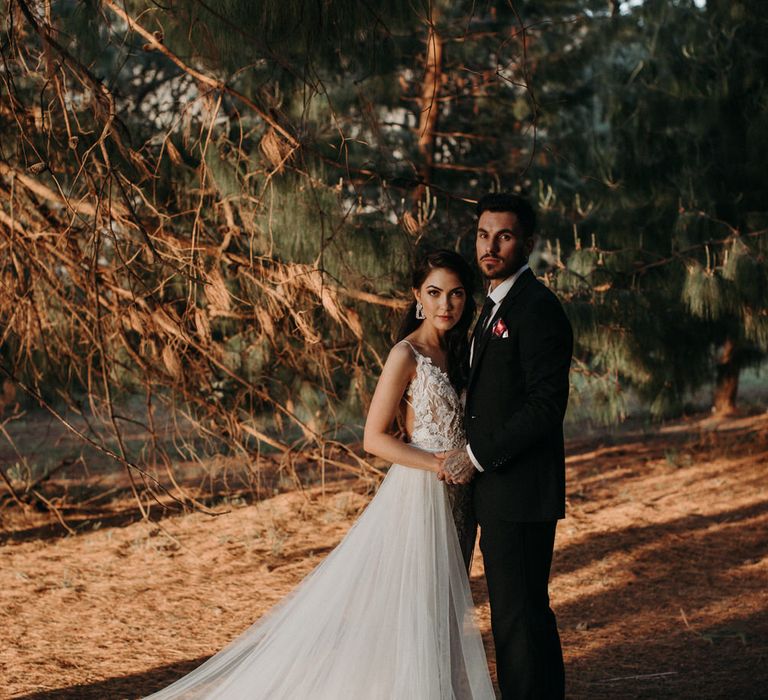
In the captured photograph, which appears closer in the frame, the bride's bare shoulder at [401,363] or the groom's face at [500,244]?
the groom's face at [500,244]

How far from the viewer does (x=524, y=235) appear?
120 inches

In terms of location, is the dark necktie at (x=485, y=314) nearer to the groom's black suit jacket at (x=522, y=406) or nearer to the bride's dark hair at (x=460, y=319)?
the groom's black suit jacket at (x=522, y=406)

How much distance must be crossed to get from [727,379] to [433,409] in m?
8.00

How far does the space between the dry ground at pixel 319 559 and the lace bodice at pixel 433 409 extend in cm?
125

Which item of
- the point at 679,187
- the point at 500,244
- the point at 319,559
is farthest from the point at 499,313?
the point at 679,187

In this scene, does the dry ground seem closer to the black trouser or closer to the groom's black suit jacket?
the black trouser

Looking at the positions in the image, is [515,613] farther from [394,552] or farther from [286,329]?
Result: [286,329]

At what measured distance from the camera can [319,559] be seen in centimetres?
608

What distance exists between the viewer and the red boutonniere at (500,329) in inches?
117

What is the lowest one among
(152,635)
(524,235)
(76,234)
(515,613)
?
(152,635)

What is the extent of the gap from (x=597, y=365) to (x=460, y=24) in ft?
11.0

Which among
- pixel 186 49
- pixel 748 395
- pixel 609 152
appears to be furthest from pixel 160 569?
pixel 748 395

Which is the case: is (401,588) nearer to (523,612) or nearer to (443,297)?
(523,612)

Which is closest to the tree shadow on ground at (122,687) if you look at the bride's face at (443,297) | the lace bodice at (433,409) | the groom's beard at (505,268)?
the lace bodice at (433,409)
